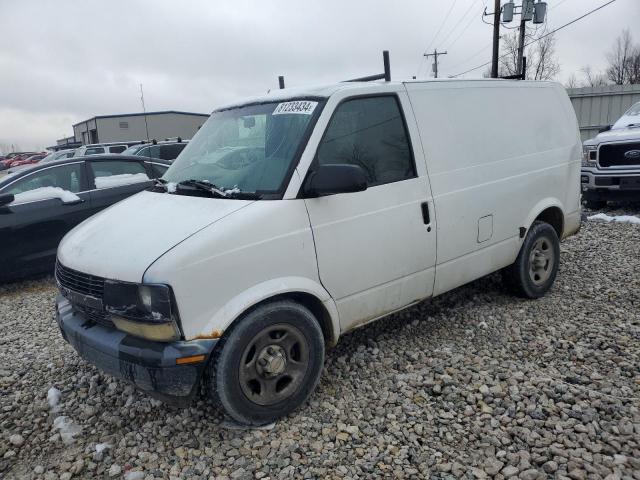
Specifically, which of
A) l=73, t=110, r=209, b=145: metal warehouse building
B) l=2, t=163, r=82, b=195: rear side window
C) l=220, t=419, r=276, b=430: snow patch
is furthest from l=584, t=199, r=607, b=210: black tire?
l=73, t=110, r=209, b=145: metal warehouse building

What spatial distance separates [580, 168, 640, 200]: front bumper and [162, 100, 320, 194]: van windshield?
660 cm

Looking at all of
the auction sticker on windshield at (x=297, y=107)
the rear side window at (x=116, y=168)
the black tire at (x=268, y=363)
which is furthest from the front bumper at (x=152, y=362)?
the rear side window at (x=116, y=168)

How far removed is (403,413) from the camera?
3.06 metres

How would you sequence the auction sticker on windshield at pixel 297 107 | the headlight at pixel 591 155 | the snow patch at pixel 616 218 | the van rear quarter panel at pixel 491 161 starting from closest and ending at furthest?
Answer: the auction sticker on windshield at pixel 297 107, the van rear quarter panel at pixel 491 161, the snow patch at pixel 616 218, the headlight at pixel 591 155

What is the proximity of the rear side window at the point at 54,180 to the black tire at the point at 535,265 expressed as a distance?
17.7ft

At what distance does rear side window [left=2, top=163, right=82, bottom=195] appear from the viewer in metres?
6.16

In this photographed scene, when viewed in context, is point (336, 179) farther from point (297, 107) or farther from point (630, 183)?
point (630, 183)

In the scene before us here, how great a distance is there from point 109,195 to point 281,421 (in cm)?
459

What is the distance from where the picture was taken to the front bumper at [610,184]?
827 cm

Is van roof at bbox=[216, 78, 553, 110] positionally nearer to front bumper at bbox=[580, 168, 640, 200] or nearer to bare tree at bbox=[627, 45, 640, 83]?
front bumper at bbox=[580, 168, 640, 200]

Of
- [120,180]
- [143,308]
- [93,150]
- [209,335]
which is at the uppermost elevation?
[93,150]

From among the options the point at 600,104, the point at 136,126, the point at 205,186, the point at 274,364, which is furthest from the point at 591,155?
the point at 136,126

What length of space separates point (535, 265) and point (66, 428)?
4169mm

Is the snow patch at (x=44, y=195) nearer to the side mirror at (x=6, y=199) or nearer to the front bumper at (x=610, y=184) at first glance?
the side mirror at (x=6, y=199)
